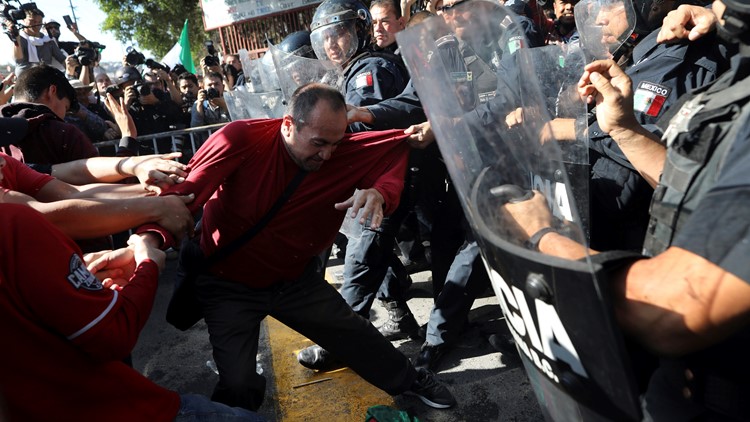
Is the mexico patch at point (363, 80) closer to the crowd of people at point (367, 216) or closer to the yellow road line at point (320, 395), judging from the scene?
the crowd of people at point (367, 216)

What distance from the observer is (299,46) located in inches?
168

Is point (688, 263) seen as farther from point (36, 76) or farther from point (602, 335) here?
point (36, 76)

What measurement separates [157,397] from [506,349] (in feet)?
6.83

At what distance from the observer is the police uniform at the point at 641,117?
231 centimetres

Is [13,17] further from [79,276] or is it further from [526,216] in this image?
[526,216]

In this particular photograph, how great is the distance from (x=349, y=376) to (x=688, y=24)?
99.2 inches

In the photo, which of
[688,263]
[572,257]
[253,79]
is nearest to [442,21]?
[572,257]

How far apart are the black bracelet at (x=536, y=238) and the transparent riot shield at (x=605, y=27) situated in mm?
1883

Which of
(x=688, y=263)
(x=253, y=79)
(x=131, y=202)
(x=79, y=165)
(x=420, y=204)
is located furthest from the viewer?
(x=253, y=79)

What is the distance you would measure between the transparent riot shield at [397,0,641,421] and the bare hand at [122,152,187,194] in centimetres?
148

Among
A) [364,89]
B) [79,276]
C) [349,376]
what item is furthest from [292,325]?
[364,89]

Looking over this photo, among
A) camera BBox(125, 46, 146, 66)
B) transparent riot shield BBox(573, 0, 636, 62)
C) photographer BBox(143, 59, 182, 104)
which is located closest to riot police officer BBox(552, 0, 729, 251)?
transparent riot shield BBox(573, 0, 636, 62)

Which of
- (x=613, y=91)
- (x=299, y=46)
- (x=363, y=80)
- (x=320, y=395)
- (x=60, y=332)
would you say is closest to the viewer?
(x=60, y=332)

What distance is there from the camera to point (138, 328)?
1517mm
